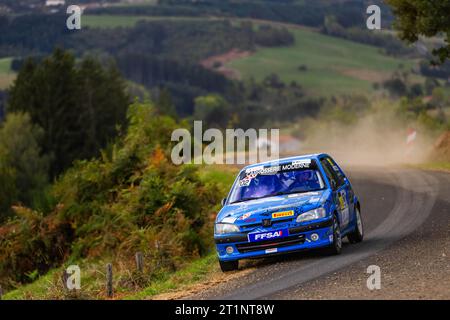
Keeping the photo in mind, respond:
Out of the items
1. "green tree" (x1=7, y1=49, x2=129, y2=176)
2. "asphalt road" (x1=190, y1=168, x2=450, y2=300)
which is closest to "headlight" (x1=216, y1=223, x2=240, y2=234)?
"asphalt road" (x1=190, y1=168, x2=450, y2=300)

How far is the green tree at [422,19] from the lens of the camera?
30.6 meters

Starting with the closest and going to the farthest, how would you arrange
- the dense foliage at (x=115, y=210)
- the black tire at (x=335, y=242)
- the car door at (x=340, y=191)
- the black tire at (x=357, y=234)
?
the black tire at (x=335, y=242), the car door at (x=340, y=191), the black tire at (x=357, y=234), the dense foliage at (x=115, y=210)

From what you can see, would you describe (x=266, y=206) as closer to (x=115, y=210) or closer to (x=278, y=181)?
(x=278, y=181)

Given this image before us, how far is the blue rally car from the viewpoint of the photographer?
1411 centimetres

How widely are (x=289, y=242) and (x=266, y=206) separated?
0.66 meters

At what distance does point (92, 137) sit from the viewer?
88188 millimetres

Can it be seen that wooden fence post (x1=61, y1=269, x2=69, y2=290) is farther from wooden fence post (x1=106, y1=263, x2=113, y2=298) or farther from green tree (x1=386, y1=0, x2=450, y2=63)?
green tree (x1=386, y1=0, x2=450, y2=63)

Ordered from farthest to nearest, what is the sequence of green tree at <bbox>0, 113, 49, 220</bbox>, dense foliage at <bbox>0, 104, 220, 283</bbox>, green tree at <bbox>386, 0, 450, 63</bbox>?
green tree at <bbox>0, 113, 49, 220</bbox> < green tree at <bbox>386, 0, 450, 63</bbox> < dense foliage at <bbox>0, 104, 220, 283</bbox>

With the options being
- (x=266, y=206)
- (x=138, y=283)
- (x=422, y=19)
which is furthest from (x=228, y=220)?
(x=422, y=19)

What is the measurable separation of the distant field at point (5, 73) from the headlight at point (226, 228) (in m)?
151

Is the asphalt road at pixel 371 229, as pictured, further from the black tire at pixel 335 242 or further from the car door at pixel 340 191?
the car door at pixel 340 191

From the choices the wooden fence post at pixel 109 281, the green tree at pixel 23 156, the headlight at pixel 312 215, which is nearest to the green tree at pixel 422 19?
the headlight at pixel 312 215

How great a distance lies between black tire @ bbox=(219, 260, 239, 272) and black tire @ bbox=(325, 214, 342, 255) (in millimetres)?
1453

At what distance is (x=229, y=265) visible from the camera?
1474 centimetres
